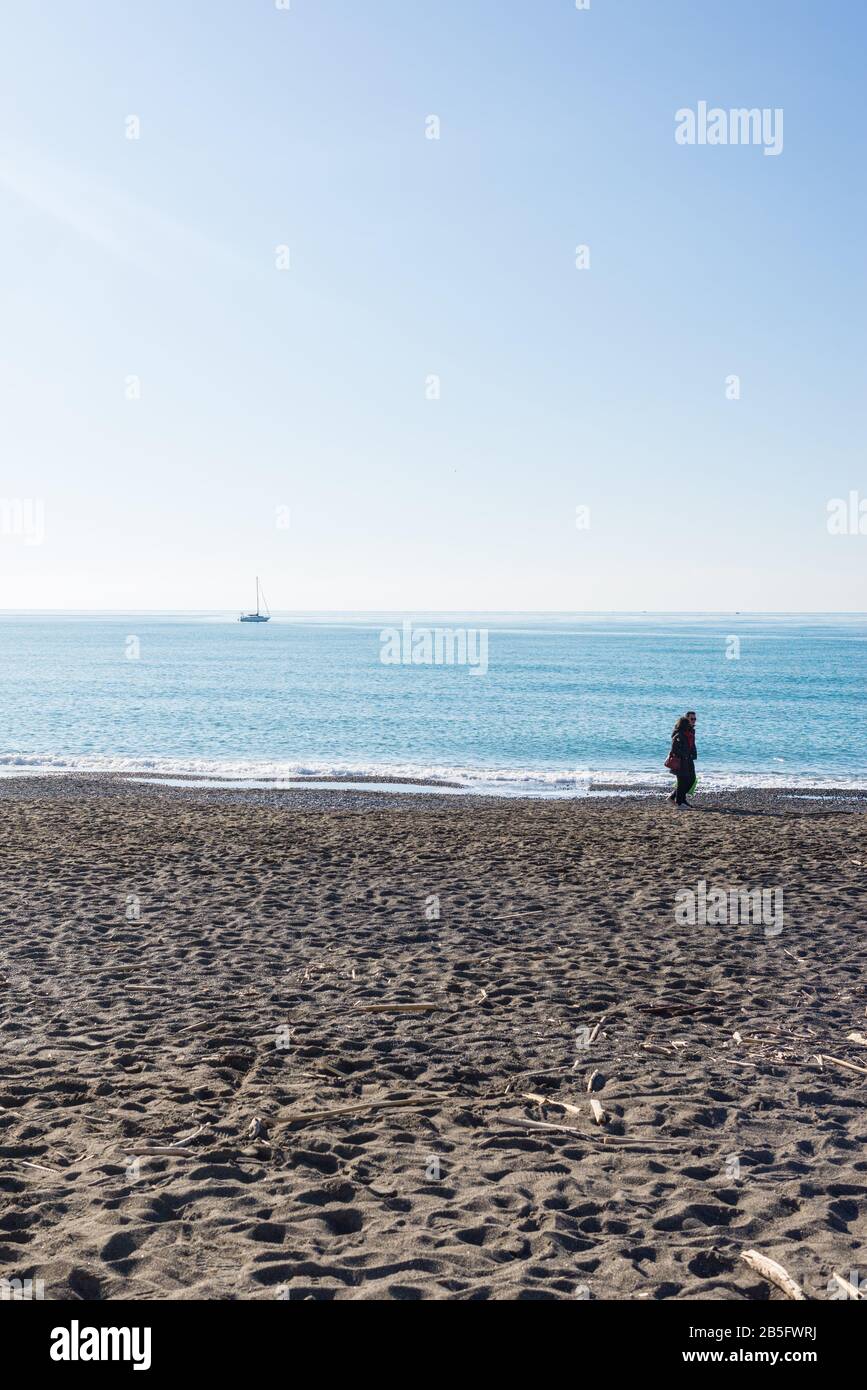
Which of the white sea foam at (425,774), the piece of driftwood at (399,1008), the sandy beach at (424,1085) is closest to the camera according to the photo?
the sandy beach at (424,1085)

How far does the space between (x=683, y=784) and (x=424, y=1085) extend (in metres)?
17.9

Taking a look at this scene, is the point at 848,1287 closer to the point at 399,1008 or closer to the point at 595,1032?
the point at 595,1032

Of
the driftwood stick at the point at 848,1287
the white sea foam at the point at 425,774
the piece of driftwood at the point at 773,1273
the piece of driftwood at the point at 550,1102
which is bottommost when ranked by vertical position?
the white sea foam at the point at 425,774

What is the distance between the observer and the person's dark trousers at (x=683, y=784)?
24062 millimetres

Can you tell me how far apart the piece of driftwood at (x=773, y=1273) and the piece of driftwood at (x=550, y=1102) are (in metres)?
1.88

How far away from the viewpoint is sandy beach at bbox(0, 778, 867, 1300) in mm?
4941

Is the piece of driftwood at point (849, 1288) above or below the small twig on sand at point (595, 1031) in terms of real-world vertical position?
above

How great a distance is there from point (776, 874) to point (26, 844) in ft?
38.9

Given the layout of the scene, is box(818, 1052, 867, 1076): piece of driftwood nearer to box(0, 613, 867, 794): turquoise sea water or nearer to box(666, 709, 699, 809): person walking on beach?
box(666, 709, 699, 809): person walking on beach

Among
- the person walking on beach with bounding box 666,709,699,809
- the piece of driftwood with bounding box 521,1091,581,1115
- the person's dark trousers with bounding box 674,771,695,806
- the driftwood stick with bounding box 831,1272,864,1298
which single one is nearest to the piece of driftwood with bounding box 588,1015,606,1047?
the piece of driftwood with bounding box 521,1091,581,1115

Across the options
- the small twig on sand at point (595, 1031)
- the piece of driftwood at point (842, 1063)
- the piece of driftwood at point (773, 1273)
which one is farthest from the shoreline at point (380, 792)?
the piece of driftwood at point (773, 1273)

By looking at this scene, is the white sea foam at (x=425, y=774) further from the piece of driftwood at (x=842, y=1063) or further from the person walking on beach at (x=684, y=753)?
the piece of driftwood at (x=842, y=1063)

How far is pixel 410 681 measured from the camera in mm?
89812
